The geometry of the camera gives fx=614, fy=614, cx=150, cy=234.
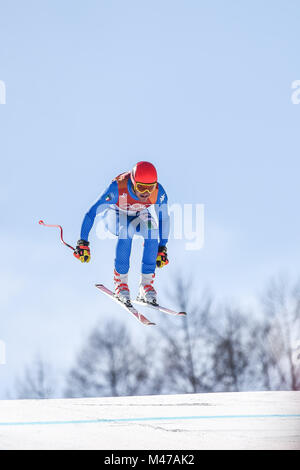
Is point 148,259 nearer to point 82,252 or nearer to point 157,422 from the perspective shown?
point 82,252

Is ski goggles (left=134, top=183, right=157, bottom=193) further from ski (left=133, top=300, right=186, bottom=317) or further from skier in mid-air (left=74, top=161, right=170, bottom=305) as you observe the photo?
ski (left=133, top=300, right=186, bottom=317)

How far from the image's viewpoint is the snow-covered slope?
210 inches

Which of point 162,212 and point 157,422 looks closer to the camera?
point 157,422

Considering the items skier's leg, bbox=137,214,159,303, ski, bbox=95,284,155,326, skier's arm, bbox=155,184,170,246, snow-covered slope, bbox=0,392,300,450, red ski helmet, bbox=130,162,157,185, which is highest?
red ski helmet, bbox=130,162,157,185

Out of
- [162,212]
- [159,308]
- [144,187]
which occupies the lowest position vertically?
[159,308]

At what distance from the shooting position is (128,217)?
29.7 feet

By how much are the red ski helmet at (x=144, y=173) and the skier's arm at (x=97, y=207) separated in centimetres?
52

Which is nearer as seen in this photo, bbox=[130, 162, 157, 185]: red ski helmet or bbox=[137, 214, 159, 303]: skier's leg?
bbox=[130, 162, 157, 185]: red ski helmet

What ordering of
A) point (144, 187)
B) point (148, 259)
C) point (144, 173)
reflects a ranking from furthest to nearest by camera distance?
point (148, 259)
point (144, 187)
point (144, 173)

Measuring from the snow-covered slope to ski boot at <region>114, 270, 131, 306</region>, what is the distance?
1.48 m

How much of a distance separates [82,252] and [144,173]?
1.47 m

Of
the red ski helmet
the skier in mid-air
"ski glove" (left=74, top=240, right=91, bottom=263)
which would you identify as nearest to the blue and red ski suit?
the skier in mid-air

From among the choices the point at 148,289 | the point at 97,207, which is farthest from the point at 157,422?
the point at 97,207
